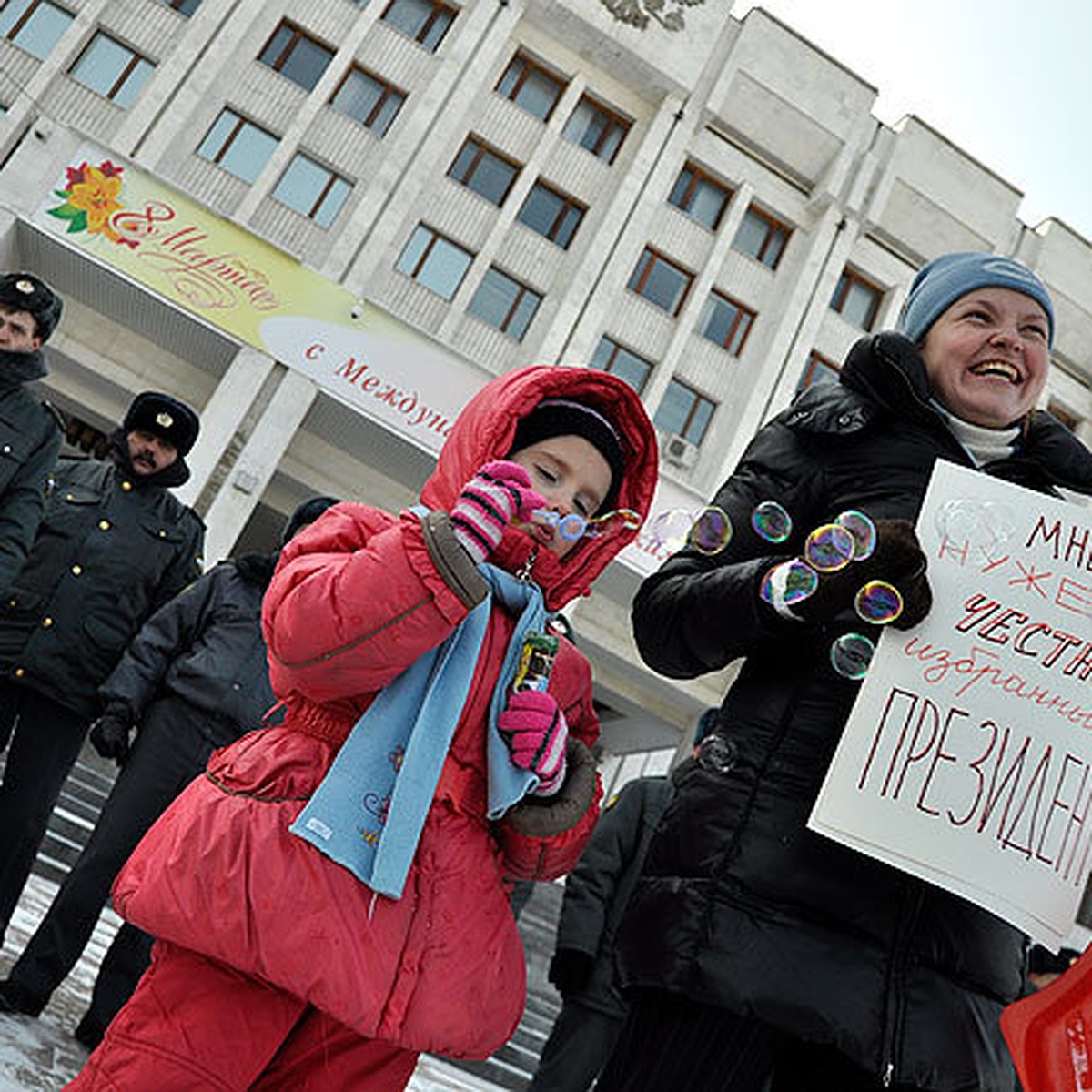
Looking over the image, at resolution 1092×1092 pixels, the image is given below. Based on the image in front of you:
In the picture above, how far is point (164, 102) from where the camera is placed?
1409 cm

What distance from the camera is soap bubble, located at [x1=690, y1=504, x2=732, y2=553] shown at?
163cm

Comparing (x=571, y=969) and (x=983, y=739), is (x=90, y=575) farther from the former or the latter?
(x=983, y=739)

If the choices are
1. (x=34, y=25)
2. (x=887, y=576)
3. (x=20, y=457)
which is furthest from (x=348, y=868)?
(x=34, y=25)

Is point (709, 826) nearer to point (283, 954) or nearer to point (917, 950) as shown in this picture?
point (917, 950)

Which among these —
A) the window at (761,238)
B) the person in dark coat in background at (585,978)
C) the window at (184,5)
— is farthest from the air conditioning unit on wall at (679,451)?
the person in dark coat in background at (585,978)

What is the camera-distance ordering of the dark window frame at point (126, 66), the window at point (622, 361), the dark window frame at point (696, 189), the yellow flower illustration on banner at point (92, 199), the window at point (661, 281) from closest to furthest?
the yellow flower illustration on banner at point (92, 199) < the dark window frame at point (126, 66) < the window at point (622, 361) < the window at point (661, 281) < the dark window frame at point (696, 189)

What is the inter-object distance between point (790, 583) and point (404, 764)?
73 cm

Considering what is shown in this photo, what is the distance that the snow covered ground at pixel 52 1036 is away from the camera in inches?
93.1

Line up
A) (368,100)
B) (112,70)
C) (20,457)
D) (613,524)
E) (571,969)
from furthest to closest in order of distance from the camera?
(368,100) < (112,70) < (571,969) < (20,457) < (613,524)

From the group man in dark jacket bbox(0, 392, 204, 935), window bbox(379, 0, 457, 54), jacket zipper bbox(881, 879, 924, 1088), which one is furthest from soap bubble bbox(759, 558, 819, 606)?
window bbox(379, 0, 457, 54)

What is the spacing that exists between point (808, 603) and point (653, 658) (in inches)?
16.7

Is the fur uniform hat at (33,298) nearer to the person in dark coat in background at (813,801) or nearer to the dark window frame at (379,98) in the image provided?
the person in dark coat in background at (813,801)

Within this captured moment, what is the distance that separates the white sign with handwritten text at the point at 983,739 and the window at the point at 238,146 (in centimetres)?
1552

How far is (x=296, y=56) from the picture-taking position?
Answer: 609 inches
